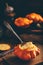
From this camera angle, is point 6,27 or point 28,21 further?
point 28,21

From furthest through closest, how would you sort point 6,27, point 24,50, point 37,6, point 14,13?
point 37,6 → point 14,13 → point 6,27 → point 24,50

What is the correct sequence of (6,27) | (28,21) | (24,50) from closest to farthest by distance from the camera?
(24,50)
(6,27)
(28,21)

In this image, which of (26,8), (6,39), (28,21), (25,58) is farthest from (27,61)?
(26,8)

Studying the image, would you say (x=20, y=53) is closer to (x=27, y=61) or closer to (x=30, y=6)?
(x=27, y=61)

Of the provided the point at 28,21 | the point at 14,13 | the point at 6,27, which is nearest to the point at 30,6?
the point at 14,13

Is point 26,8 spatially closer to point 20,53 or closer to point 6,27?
point 6,27

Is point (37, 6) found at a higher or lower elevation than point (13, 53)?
lower

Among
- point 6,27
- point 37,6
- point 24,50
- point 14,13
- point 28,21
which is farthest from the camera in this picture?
point 37,6

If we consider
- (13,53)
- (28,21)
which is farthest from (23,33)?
(13,53)

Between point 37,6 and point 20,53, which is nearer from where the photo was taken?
point 20,53

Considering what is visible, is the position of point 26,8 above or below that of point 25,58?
below
